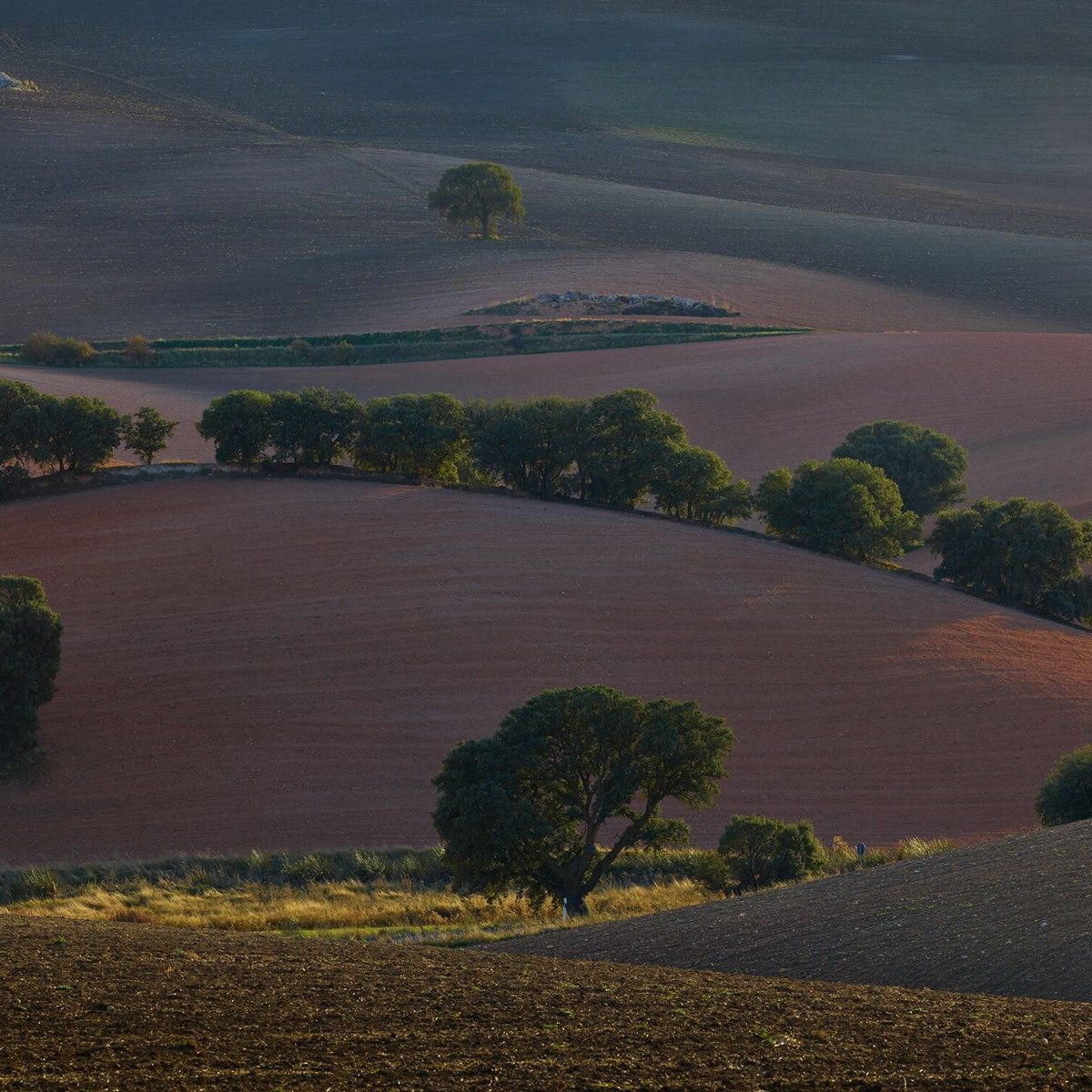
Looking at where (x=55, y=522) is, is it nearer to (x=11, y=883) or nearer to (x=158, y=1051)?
(x=11, y=883)

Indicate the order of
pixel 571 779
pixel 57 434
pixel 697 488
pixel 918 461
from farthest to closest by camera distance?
1. pixel 918 461
2. pixel 57 434
3. pixel 697 488
4. pixel 571 779

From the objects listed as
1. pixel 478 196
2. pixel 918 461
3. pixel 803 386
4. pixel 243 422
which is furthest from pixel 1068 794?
pixel 478 196

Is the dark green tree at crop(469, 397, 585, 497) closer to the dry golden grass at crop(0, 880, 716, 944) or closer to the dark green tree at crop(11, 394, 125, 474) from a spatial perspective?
the dark green tree at crop(11, 394, 125, 474)

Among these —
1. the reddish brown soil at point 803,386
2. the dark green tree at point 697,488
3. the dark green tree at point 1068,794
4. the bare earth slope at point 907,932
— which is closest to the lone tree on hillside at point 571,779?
the bare earth slope at point 907,932

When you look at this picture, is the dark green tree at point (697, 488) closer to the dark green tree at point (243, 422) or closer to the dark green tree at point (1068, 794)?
the dark green tree at point (243, 422)

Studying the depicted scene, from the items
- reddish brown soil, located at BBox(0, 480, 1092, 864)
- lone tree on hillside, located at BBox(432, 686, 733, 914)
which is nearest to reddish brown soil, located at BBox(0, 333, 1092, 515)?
reddish brown soil, located at BBox(0, 480, 1092, 864)

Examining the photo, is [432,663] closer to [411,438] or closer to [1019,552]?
[411,438]
